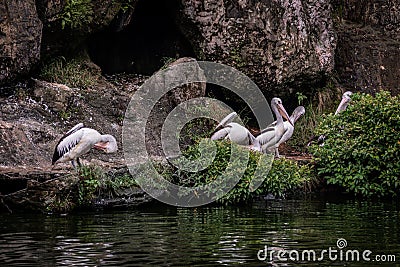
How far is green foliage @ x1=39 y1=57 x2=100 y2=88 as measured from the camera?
1600cm

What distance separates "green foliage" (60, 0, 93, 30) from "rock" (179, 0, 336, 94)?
2320mm

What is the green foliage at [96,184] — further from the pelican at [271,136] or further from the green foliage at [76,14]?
the green foliage at [76,14]

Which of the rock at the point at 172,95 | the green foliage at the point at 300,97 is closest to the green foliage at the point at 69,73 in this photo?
the rock at the point at 172,95

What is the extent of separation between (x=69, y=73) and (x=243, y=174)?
16.9 feet

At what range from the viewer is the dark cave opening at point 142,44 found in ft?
59.8

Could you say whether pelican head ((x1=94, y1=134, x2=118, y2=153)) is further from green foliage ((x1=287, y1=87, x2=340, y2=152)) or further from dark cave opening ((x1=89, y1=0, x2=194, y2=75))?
green foliage ((x1=287, y1=87, x2=340, y2=152))

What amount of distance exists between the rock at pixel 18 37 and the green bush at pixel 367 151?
607cm

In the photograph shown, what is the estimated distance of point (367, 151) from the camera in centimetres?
1409

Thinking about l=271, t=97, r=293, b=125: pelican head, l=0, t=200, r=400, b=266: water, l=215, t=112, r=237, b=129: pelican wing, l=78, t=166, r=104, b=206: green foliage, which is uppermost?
l=271, t=97, r=293, b=125: pelican head

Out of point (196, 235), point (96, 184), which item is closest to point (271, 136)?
point (96, 184)

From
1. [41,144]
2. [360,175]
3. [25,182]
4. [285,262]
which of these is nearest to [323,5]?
[360,175]

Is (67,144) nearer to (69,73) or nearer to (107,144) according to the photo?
(107,144)

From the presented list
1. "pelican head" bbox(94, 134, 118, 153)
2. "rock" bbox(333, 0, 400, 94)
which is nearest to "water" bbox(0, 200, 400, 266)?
"pelican head" bbox(94, 134, 118, 153)

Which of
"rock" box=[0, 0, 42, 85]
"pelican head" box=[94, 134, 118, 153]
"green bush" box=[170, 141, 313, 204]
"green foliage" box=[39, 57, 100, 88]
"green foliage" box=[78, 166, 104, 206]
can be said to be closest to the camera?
"green foliage" box=[78, 166, 104, 206]
